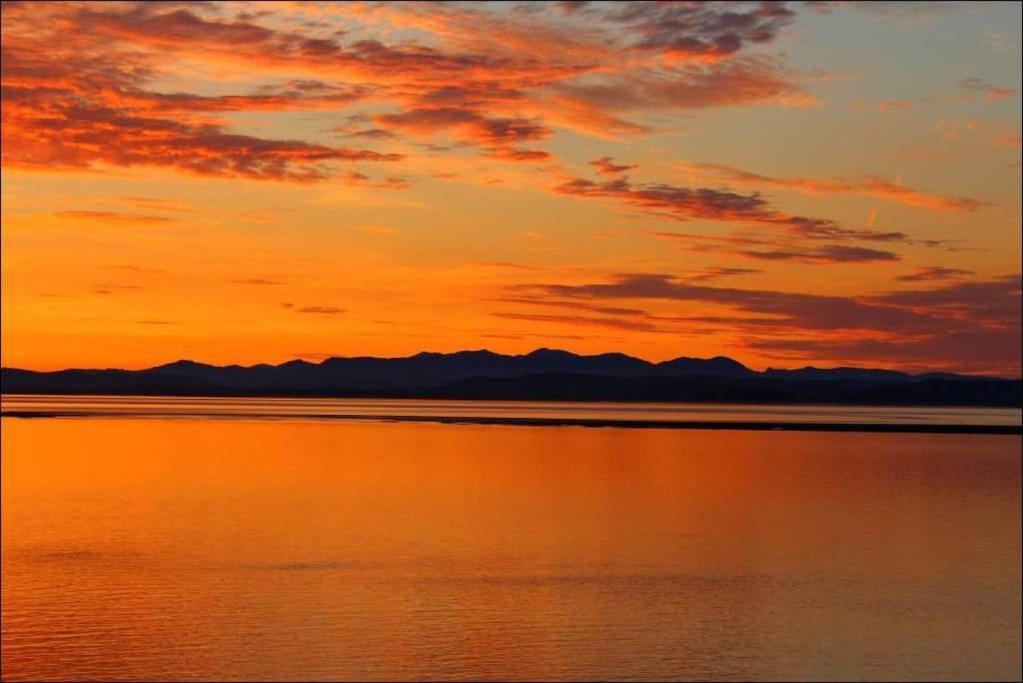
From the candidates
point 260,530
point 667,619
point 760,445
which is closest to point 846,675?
point 667,619

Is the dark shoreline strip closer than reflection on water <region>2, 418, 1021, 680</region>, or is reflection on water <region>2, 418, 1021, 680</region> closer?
reflection on water <region>2, 418, 1021, 680</region>

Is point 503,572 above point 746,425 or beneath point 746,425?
beneath

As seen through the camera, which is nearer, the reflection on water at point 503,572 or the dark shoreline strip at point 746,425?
the reflection on water at point 503,572

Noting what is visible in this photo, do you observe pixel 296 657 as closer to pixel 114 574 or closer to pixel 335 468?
pixel 114 574

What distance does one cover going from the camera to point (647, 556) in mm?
38938

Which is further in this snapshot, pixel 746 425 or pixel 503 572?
pixel 746 425

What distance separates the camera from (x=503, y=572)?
116 feet

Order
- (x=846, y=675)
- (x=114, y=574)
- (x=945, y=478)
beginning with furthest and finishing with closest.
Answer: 1. (x=945, y=478)
2. (x=114, y=574)
3. (x=846, y=675)

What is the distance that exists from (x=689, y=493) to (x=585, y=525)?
13.0m

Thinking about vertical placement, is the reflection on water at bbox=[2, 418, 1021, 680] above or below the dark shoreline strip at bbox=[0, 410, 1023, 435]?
below

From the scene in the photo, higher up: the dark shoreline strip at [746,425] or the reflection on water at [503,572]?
the dark shoreline strip at [746,425]

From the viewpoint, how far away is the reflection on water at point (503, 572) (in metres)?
26.4

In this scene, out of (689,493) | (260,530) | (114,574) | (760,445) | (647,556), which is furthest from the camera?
(760,445)

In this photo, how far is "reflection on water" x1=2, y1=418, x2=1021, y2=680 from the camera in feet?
86.5
